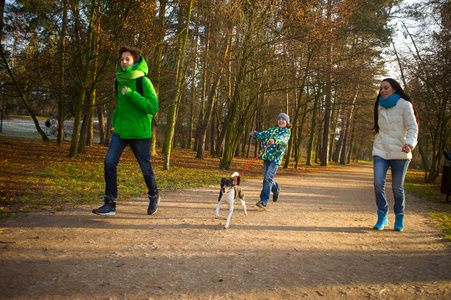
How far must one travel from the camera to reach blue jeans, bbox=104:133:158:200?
458cm

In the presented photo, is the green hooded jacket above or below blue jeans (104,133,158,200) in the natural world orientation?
above

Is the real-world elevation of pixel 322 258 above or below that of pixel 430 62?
below

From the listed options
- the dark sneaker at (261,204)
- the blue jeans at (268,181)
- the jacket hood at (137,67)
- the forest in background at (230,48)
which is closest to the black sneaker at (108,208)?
the jacket hood at (137,67)

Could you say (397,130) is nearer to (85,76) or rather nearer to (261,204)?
(261,204)

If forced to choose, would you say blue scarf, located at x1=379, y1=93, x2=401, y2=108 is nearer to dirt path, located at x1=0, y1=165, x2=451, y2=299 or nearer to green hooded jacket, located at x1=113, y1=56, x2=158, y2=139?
dirt path, located at x1=0, y1=165, x2=451, y2=299

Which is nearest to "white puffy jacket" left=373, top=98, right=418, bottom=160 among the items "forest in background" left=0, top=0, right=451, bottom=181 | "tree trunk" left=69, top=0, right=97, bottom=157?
"forest in background" left=0, top=0, right=451, bottom=181

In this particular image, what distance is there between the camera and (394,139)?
16.3ft

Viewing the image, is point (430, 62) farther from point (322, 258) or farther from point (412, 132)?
point (322, 258)

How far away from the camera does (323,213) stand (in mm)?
6496

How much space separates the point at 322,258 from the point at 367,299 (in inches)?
37.8

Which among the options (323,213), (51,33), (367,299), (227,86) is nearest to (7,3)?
(51,33)

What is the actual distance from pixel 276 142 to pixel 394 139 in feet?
7.10

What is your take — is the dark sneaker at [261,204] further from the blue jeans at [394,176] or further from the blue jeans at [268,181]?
the blue jeans at [394,176]

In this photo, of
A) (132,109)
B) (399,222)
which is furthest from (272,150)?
(132,109)
